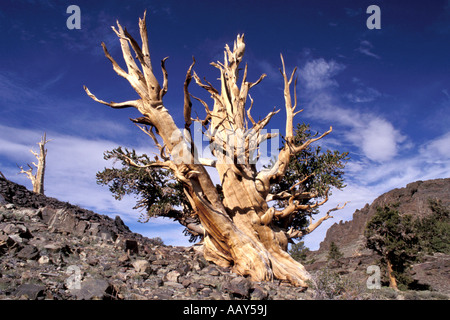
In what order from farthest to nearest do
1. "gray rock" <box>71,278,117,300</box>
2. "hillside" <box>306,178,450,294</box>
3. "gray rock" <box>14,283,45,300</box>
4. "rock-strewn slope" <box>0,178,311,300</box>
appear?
1. "hillside" <box>306,178,450,294</box>
2. "rock-strewn slope" <box>0,178,311,300</box>
3. "gray rock" <box>71,278,117,300</box>
4. "gray rock" <box>14,283,45,300</box>

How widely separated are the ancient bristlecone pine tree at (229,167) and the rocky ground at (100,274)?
756 millimetres

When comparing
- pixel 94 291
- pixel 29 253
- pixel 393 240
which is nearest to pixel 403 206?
pixel 393 240

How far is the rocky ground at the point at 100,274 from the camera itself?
4145 millimetres

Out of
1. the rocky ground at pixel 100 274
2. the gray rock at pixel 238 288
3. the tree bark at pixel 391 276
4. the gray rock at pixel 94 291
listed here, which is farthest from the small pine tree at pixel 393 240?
the gray rock at pixel 94 291

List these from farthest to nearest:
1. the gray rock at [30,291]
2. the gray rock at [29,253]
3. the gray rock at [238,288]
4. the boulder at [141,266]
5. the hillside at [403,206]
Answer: the hillside at [403,206], the boulder at [141,266], the gray rock at [29,253], the gray rock at [238,288], the gray rock at [30,291]

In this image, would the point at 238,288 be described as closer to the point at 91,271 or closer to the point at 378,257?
the point at 91,271

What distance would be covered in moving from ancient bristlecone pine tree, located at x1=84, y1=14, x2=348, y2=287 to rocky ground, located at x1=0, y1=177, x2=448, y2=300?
2.48 ft

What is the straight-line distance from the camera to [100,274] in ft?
16.5

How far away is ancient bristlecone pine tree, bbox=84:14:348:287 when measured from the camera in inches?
272

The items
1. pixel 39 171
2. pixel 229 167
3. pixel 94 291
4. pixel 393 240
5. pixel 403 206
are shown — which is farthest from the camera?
pixel 403 206

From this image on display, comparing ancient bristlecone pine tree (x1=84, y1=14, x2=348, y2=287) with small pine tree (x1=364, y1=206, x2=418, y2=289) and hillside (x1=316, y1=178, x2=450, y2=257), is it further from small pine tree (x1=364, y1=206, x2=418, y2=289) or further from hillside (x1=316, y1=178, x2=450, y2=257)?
A: hillside (x1=316, y1=178, x2=450, y2=257)

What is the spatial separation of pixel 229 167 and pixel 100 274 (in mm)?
4478

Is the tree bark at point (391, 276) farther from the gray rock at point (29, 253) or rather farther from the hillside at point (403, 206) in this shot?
the hillside at point (403, 206)

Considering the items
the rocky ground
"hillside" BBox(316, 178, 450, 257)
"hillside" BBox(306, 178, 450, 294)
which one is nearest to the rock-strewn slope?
the rocky ground
